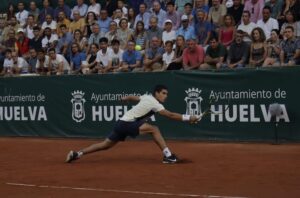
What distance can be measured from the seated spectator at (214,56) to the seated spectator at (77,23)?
6212 millimetres

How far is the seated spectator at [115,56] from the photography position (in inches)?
724

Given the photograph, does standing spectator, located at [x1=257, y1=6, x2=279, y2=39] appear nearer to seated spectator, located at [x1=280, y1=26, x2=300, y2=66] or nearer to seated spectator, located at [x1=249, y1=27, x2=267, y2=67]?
seated spectator, located at [x1=249, y1=27, x2=267, y2=67]

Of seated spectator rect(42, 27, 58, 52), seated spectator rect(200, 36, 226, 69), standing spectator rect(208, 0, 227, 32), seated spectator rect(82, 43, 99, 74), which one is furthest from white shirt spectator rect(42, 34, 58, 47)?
seated spectator rect(200, 36, 226, 69)

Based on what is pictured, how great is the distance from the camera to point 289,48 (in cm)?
1523

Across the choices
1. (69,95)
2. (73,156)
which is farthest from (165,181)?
(69,95)

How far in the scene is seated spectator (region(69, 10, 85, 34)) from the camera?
21.3 m

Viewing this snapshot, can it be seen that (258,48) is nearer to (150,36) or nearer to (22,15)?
(150,36)

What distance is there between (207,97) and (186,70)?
1.00 metres

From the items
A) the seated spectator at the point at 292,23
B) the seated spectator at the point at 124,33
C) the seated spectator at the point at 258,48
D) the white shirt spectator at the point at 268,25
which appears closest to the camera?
the seated spectator at the point at 258,48

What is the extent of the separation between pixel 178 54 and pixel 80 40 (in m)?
4.57

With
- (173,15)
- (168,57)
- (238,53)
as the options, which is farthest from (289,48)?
(173,15)

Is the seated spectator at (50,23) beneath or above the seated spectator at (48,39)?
above

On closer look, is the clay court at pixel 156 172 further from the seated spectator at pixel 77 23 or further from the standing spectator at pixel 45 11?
the standing spectator at pixel 45 11

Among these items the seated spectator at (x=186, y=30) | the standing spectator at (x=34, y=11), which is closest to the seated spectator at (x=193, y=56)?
the seated spectator at (x=186, y=30)
